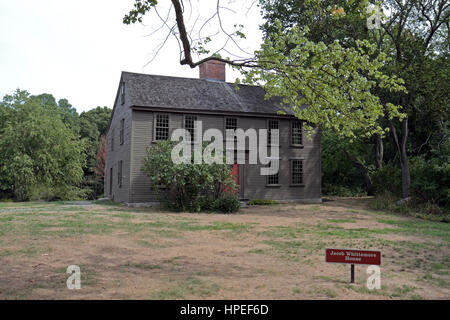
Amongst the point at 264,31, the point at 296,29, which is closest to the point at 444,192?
the point at 296,29

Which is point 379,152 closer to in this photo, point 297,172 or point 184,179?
point 297,172

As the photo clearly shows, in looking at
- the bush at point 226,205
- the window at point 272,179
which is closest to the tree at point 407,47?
the window at point 272,179

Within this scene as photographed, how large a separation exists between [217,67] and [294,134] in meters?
6.95

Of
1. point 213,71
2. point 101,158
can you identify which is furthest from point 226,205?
point 101,158

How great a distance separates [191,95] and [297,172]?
837 cm

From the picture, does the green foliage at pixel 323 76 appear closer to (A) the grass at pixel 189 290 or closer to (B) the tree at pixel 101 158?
(A) the grass at pixel 189 290

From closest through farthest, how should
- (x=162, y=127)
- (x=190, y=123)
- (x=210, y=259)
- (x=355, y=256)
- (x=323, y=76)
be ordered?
1. (x=355, y=256)
2. (x=210, y=259)
3. (x=323, y=76)
4. (x=162, y=127)
5. (x=190, y=123)

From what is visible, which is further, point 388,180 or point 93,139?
point 93,139

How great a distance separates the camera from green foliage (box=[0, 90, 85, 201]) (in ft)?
103

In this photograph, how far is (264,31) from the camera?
24219mm

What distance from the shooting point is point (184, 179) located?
17828 millimetres

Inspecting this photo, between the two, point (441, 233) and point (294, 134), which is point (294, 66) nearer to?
point (441, 233)

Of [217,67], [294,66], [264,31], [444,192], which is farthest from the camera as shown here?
[217,67]
